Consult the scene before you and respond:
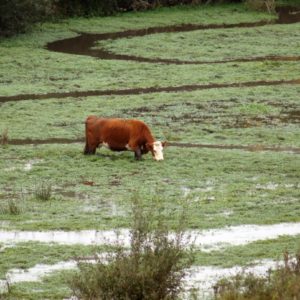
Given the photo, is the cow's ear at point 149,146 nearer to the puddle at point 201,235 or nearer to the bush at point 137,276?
the puddle at point 201,235

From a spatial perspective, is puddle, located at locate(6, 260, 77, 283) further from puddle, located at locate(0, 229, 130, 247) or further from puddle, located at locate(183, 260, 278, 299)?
puddle, located at locate(183, 260, 278, 299)

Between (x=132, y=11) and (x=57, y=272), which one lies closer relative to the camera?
(x=57, y=272)

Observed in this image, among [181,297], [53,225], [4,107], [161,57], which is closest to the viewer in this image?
[181,297]

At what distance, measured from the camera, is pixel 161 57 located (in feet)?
110

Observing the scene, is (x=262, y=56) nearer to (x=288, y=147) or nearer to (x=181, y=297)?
(x=288, y=147)

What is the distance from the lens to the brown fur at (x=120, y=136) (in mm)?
18906

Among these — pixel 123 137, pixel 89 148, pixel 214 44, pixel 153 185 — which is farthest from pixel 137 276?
pixel 214 44

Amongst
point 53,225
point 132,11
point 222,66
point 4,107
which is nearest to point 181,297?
point 53,225

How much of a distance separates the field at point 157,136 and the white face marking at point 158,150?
0.66 ft

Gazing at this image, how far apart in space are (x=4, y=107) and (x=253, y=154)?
7550 millimetres

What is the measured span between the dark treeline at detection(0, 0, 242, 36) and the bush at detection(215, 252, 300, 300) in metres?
28.4

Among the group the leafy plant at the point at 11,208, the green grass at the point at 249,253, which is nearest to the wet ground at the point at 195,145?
the leafy plant at the point at 11,208

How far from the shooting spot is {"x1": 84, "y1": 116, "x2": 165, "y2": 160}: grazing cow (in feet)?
61.9

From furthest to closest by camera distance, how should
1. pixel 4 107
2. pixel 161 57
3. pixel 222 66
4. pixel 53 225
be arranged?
1. pixel 161 57
2. pixel 222 66
3. pixel 4 107
4. pixel 53 225
